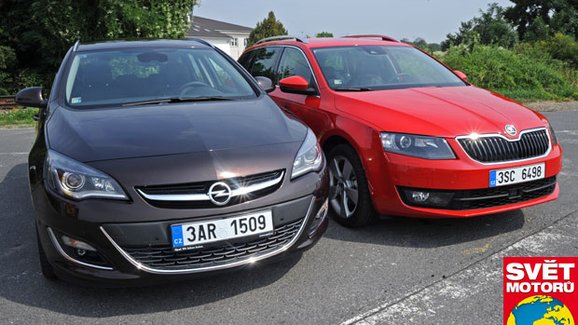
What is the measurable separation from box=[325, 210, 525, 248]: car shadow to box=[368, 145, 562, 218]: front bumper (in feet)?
0.72

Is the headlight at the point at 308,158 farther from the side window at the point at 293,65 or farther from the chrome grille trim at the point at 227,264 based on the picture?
the side window at the point at 293,65

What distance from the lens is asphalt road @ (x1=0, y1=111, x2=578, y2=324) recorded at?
275 centimetres

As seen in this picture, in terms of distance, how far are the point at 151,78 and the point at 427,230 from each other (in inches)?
93.6

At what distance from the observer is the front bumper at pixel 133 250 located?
8.51ft

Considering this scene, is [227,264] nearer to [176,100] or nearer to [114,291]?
[114,291]

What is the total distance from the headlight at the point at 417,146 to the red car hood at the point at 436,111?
43 millimetres

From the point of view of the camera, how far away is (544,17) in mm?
46125

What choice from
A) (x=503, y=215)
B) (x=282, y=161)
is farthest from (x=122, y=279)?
(x=503, y=215)

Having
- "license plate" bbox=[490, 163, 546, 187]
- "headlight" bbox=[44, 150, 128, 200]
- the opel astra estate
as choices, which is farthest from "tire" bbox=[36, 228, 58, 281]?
"license plate" bbox=[490, 163, 546, 187]

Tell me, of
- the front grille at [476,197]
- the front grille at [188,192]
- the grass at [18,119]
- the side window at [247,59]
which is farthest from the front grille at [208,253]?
the grass at [18,119]

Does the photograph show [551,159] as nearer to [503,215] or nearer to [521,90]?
Result: [503,215]

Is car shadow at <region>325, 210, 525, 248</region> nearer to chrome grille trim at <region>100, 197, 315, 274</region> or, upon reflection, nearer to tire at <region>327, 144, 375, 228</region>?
tire at <region>327, 144, 375, 228</region>

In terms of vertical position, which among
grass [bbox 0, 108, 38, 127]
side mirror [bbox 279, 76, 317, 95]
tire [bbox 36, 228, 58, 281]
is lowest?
grass [bbox 0, 108, 38, 127]

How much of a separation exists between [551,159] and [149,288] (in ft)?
9.63
